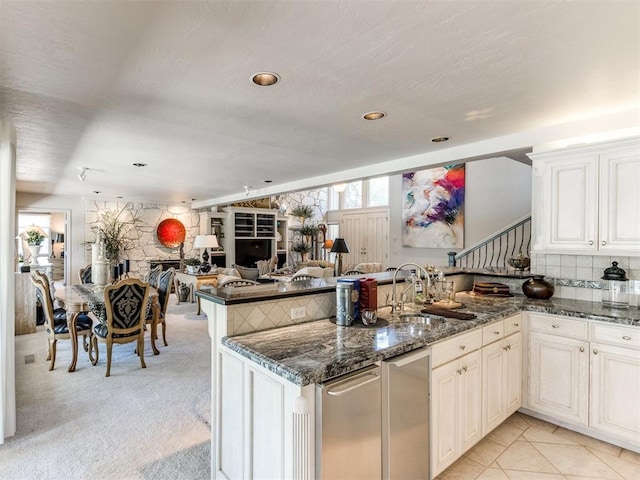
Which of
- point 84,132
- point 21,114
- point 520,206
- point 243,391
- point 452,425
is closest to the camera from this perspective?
point 243,391

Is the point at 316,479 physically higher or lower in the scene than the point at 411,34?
lower

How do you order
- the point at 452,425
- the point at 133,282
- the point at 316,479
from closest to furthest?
the point at 316,479
the point at 452,425
the point at 133,282

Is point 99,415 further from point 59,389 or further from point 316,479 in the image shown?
point 316,479

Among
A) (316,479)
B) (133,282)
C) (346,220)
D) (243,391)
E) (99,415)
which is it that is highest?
(346,220)

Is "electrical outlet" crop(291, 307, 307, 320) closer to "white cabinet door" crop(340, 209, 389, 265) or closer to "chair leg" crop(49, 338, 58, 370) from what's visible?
"chair leg" crop(49, 338, 58, 370)

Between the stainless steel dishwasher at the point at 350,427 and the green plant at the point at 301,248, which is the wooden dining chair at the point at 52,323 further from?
the green plant at the point at 301,248

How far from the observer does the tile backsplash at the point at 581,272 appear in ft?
8.87

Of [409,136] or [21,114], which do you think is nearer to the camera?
[21,114]

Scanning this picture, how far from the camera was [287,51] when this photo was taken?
176cm

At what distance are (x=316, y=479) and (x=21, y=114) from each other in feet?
10.7

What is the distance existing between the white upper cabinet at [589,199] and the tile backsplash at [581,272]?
0.93 feet

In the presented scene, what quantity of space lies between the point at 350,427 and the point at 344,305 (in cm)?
76

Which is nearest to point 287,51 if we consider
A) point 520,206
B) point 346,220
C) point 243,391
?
point 243,391

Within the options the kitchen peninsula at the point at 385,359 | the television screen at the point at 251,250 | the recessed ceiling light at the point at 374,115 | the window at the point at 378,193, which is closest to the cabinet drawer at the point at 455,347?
the kitchen peninsula at the point at 385,359
